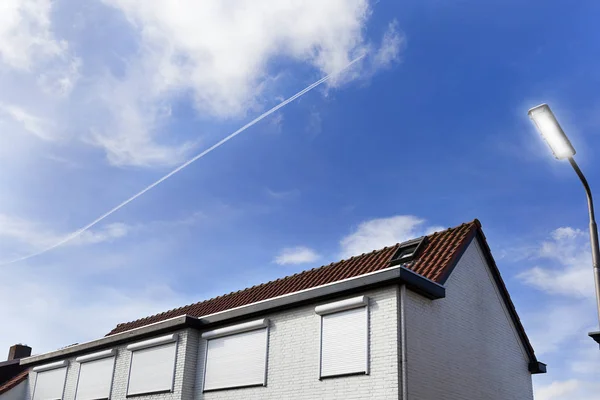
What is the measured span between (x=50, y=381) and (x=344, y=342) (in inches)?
606

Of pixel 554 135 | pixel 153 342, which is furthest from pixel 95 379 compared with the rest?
pixel 554 135

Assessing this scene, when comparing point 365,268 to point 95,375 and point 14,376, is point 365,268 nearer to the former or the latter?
point 95,375

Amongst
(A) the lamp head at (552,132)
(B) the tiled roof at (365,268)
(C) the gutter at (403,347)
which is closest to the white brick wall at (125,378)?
(B) the tiled roof at (365,268)

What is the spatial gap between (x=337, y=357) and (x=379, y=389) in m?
1.58

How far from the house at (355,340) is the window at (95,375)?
62 millimetres

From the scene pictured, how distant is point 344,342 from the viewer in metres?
14.9

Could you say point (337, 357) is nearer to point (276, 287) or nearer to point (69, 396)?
point (276, 287)

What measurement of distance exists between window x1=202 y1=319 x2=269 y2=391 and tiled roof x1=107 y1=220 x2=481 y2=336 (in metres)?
2.11

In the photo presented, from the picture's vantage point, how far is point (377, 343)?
14.2 meters

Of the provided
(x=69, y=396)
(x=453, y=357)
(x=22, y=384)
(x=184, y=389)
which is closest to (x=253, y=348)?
(x=184, y=389)

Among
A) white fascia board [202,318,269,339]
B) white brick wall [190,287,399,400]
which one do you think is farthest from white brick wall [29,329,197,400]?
white fascia board [202,318,269,339]

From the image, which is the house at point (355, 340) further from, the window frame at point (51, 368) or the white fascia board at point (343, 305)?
the window frame at point (51, 368)

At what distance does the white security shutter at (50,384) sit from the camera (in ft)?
77.9

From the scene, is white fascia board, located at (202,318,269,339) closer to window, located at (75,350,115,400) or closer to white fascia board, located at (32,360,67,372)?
window, located at (75,350,115,400)
